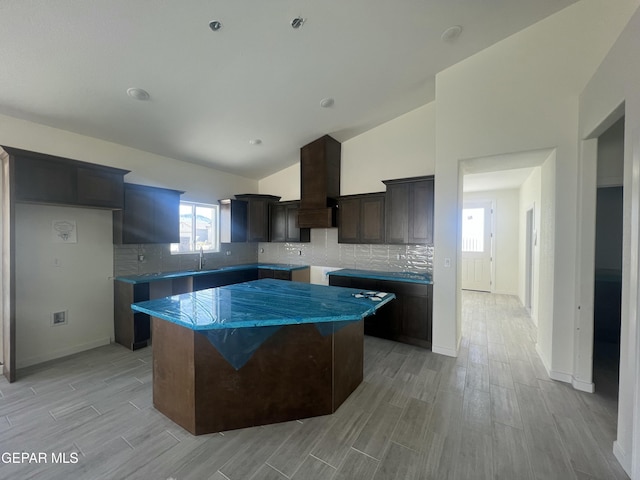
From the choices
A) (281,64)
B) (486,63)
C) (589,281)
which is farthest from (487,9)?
(589,281)

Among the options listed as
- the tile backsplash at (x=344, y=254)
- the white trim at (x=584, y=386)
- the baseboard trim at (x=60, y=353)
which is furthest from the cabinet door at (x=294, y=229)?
the white trim at (x=584, y=386)

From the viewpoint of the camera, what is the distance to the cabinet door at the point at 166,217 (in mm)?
3816

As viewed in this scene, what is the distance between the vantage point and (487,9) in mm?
2346

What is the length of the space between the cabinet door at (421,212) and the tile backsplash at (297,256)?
17.7 inches

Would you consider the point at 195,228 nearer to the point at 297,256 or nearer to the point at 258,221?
the point at 258,221

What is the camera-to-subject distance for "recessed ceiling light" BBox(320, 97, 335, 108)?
10.9 feet

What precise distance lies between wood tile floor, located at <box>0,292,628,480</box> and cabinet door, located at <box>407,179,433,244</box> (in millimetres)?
1698

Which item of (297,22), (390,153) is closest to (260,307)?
(297,22)

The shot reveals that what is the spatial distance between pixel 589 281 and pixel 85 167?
550 cm

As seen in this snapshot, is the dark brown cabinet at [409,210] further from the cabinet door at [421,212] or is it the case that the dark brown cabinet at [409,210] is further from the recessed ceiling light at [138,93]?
the recessed ceiling light at [138,93]

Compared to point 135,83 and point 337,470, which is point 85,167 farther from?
point 337,470

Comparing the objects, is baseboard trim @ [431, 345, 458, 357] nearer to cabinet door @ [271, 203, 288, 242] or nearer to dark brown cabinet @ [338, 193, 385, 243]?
dark brown cabinet @ [338, 193, 385, 243]

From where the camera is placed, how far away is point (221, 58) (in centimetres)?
240

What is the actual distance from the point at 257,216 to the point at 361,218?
229cm
